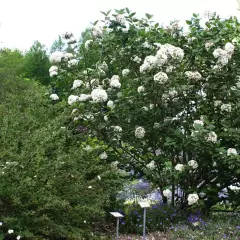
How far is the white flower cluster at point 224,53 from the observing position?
4816mm

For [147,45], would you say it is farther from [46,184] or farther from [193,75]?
[46,184]

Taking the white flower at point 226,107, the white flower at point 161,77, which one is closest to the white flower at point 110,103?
the white flower at point 161,77

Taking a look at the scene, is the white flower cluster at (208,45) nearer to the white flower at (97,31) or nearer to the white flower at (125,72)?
the white flower at (125,72)

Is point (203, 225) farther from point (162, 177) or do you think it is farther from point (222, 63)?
point (222, 63)

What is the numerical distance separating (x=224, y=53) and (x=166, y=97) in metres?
0.85

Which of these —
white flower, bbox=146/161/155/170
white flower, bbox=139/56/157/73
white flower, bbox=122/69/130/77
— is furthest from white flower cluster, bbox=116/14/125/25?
white flower, bbox=146/161/155/170

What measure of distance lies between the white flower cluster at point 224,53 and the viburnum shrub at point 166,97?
11 mm

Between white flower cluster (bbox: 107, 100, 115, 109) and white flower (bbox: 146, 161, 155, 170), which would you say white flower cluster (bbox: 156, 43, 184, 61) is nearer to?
white flower cluster (bbox: 107, 100, 115, 109)

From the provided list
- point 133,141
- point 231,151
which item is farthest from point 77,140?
point 231,151

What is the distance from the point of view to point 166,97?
5.14 m

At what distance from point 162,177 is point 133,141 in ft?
2.09

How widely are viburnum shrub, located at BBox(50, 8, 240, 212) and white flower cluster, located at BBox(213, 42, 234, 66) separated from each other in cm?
1

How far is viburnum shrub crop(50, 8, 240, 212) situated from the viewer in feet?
16.4

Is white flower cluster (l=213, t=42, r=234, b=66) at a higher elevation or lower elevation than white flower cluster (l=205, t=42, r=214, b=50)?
lower
